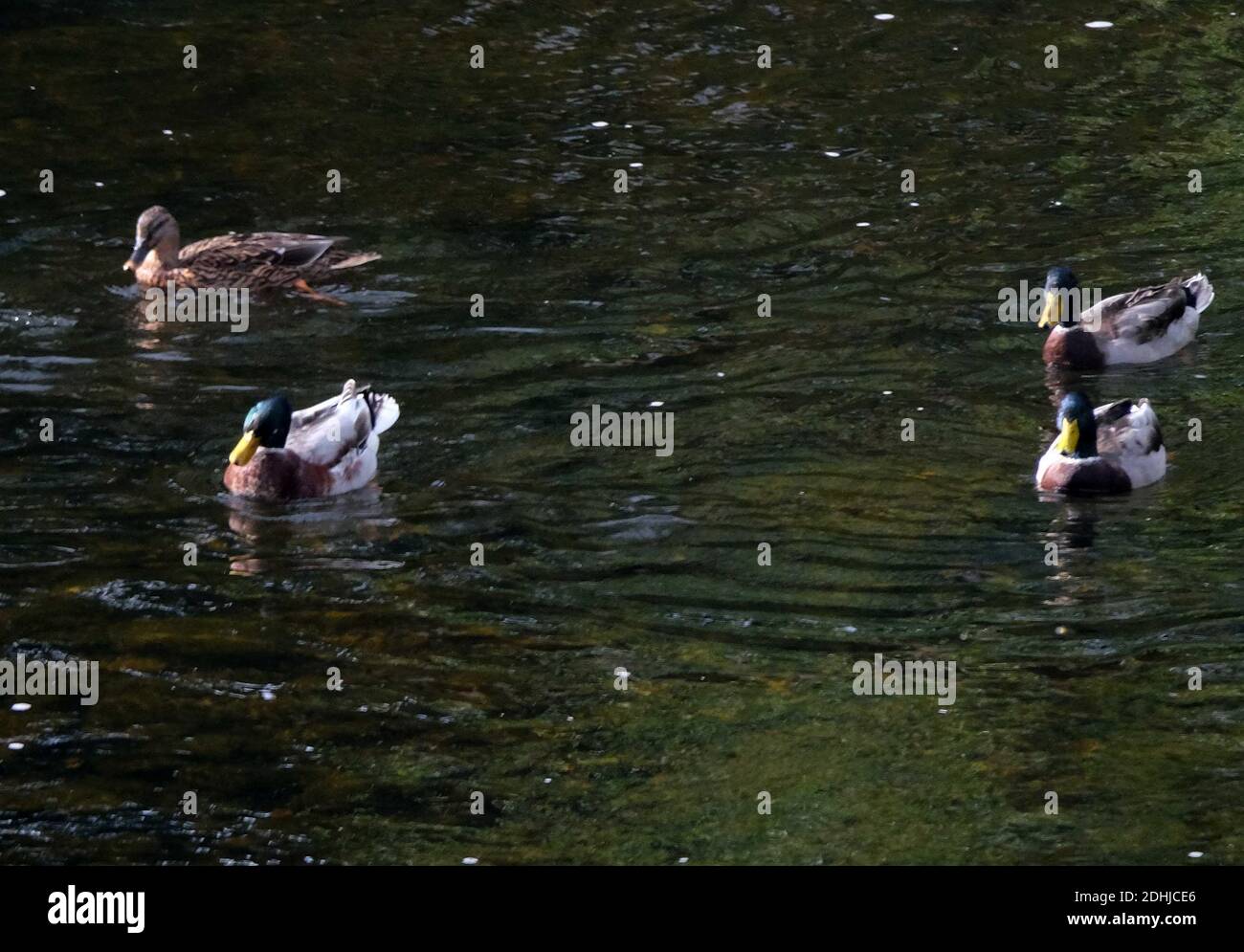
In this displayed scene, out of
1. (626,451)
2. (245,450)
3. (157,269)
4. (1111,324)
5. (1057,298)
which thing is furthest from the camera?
(157,269)

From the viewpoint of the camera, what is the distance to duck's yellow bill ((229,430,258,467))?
1142cm

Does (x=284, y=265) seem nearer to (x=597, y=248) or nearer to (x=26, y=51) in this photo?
(x=597, y=248)

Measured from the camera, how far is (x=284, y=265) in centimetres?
1457

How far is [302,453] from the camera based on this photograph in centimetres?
1164

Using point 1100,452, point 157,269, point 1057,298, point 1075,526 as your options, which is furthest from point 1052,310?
point 157,269

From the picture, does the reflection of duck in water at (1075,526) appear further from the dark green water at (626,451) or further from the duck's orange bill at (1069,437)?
the duck's orange bill at (1069,437)

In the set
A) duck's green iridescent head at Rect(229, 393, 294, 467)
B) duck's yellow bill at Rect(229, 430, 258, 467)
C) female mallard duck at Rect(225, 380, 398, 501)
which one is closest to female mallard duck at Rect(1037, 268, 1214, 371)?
female mallard duck at Rect(225, 380, 398, 501)

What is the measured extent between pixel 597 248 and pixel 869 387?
125 inches

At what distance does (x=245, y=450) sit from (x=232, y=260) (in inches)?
140

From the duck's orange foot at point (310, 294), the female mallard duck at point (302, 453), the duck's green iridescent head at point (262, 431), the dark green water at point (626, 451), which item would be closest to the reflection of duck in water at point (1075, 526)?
the dark green water at point (626, 451)

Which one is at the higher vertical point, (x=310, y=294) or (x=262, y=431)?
(x=310, y=294)

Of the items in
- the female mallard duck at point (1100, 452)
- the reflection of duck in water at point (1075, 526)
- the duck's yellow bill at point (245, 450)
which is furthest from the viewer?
the female mallard duck at point (1100, 452)

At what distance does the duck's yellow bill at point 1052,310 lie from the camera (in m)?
13.8

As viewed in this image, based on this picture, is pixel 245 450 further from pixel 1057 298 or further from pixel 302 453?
pixel 1057 298
